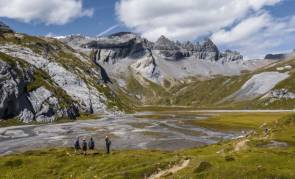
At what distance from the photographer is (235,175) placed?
38156 millimetres

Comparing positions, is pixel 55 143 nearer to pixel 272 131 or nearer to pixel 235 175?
pixel 272 131

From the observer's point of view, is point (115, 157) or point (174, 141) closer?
point (115, 157)

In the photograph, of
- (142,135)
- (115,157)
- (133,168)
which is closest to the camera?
(133,168)

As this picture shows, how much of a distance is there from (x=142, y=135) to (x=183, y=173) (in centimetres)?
10358

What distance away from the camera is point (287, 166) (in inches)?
1720

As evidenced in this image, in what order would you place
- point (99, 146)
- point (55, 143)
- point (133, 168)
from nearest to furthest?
point (133, 168)
point (99, 146)
point (55, 143)

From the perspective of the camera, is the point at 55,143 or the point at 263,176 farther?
the point at 55,143

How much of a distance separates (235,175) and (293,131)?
158 ft

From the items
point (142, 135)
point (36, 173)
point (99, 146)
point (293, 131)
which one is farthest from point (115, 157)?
point (142, 135)

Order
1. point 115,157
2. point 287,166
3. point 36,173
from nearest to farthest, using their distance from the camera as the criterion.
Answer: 1. point 287,166
2. point 36,173
3. point 115,157

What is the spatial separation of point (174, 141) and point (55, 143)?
34.5m

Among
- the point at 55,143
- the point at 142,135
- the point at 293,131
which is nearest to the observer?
the point at 293,131

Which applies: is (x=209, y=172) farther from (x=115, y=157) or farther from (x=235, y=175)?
(x=115, y=157)

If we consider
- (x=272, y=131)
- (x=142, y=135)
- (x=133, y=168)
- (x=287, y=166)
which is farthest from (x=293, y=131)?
(x=142, y=135)
